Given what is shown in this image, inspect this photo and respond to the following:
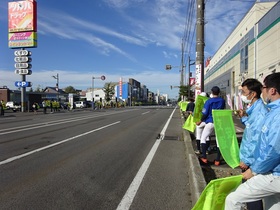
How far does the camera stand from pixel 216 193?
2.91 m

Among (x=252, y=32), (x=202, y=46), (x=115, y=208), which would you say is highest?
(x=252, y=32)

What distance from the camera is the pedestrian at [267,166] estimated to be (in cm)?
245

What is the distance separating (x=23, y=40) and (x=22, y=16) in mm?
3447

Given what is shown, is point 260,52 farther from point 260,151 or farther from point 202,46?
point 260,151

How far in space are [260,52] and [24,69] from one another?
106 ft

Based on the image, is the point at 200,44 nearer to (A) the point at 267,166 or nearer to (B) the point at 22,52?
(A) the point at 267,166

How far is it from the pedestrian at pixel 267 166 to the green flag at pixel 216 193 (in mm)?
100

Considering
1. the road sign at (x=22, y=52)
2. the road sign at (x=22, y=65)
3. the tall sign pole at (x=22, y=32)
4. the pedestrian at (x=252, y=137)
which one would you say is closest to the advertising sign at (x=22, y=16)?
the tall sign pole at (x=22, y=32)

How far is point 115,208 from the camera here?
4496 millimetres

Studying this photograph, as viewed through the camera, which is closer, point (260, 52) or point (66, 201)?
point (66, 201)

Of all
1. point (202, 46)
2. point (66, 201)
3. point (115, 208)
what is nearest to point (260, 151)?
point (115, 208)

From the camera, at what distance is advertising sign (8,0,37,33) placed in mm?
42219


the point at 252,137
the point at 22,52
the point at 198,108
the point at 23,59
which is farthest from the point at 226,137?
the point at 22,52

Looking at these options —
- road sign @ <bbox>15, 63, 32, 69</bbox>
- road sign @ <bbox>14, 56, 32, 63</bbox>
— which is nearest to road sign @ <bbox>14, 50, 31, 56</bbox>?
road sign @ <bbox>14, 56, 32, 63</bbox>
